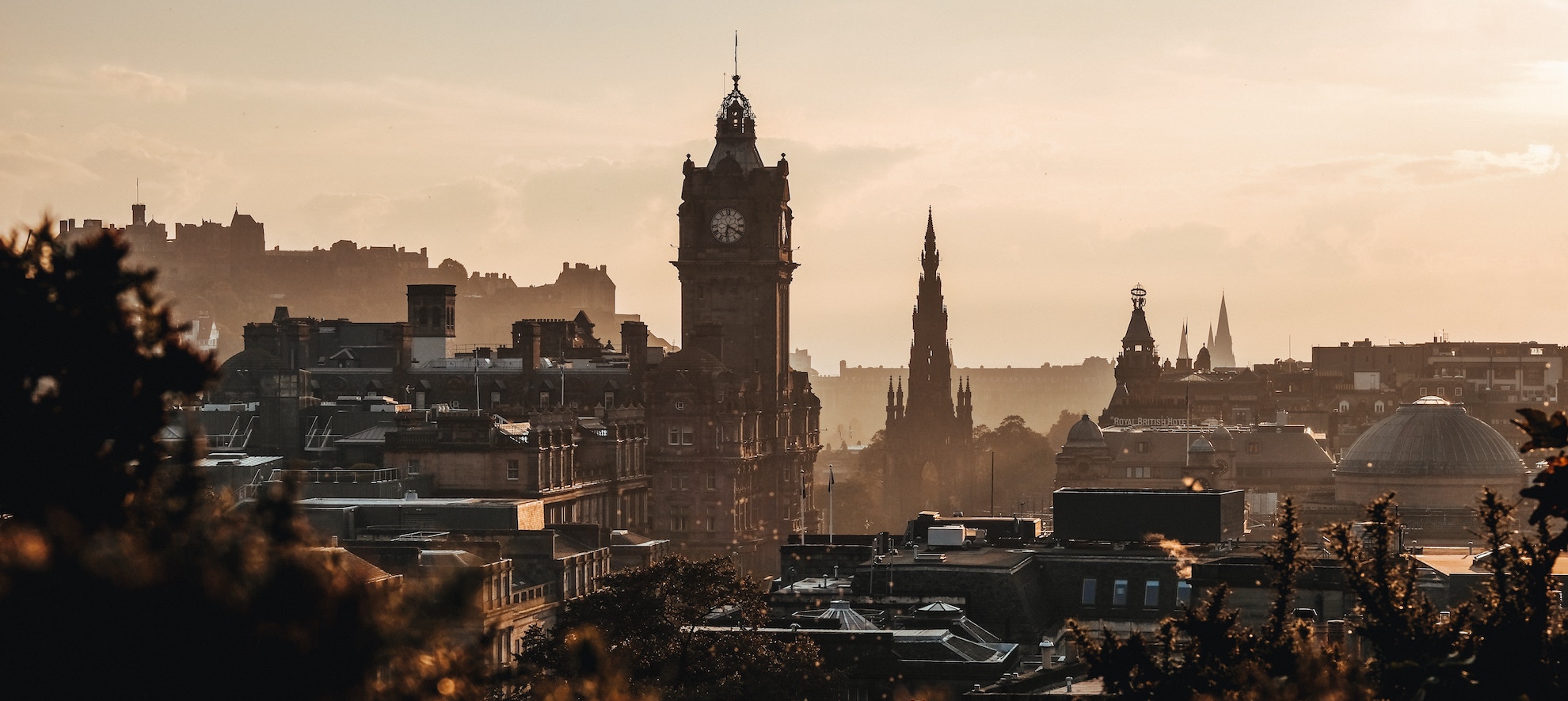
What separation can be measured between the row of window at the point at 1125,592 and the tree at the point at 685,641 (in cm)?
1568

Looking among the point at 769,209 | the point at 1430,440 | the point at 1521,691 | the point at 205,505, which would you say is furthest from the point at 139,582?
the point at 1430,440

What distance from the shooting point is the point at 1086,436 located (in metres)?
185

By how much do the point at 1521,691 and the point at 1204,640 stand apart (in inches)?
283

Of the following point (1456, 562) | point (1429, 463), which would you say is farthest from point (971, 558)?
point (1429, 463)

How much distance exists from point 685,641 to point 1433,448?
10492 cm

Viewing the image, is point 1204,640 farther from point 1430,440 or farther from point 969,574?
point 1430,440

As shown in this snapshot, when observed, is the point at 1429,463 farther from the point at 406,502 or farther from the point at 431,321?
the point at 406,502

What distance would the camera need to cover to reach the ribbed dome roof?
521 feet

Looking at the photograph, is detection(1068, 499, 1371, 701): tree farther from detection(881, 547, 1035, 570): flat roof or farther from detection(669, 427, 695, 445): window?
detection(669, 427, 695, 445): window

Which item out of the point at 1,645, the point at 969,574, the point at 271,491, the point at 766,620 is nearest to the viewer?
the point at 1,645

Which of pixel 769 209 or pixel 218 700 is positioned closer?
pixel 218 700

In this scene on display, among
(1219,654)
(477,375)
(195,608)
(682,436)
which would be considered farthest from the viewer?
(477,375)

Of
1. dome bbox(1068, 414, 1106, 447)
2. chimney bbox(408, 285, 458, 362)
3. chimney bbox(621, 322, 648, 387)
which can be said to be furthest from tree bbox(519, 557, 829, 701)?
dome bbox(1068, 414, 1106, 447)

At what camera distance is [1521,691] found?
90.0ft
